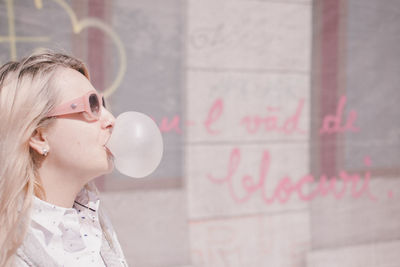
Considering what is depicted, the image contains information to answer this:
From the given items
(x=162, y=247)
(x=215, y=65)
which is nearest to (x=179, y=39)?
(x=215, y=65)

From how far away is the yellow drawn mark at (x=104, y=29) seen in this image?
75.5 inches

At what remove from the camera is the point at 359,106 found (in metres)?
2.67

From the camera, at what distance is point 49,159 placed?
943 mm

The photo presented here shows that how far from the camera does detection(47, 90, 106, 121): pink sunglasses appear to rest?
923mm

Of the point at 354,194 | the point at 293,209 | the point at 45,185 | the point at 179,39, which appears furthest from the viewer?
the point at 354,194

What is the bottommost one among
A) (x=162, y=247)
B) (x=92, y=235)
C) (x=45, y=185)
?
(x=162, y=247)

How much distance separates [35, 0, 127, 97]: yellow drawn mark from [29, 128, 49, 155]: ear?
1.10m

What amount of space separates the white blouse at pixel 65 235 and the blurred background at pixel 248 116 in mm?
1068

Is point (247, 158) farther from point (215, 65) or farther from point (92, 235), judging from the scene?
point (92, 235)

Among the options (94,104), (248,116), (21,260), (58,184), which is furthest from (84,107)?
(248,116)

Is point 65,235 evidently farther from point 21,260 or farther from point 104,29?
point 104,29

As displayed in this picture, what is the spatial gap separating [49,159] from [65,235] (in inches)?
6.3

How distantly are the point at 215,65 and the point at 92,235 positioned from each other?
4.70 ft

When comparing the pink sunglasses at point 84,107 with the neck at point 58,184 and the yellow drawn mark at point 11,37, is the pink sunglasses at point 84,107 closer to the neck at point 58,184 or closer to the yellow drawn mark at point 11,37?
the neck at point 58,184
